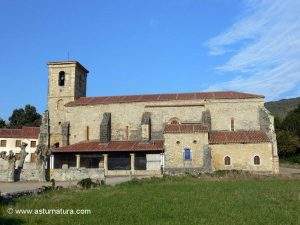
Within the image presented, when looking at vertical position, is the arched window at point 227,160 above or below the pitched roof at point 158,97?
below

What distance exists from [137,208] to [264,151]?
24781mm

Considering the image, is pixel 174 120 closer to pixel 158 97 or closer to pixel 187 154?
pixel 158 97

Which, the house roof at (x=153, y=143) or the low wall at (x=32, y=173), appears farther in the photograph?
the house roof at (x=153, y=143)

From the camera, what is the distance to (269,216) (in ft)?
45.6

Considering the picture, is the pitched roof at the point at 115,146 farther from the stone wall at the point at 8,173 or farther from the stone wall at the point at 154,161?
the stone wall at the point at 8,173

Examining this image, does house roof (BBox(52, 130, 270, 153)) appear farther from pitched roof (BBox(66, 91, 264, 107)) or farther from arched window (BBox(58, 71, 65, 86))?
arched window (BBox(58, 71, 65, 86))

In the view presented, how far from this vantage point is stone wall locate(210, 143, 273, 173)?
38.1 meters

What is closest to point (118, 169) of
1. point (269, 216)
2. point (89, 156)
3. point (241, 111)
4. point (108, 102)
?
point (89, 156)

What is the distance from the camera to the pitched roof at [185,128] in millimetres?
39469

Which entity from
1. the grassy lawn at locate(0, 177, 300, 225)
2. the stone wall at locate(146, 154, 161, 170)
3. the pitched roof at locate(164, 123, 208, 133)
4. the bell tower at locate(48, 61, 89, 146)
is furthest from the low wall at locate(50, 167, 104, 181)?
the grassy lawn at locate(0, 177, 300, 225)

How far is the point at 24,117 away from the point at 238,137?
63057 mm

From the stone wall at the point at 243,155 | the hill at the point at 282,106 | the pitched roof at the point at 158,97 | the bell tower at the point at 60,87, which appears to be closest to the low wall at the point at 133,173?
the stone wall at the point at 243,155

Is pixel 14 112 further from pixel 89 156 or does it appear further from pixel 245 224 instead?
pixel 245 224

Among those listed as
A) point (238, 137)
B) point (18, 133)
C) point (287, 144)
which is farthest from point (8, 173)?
point (287, 144)
